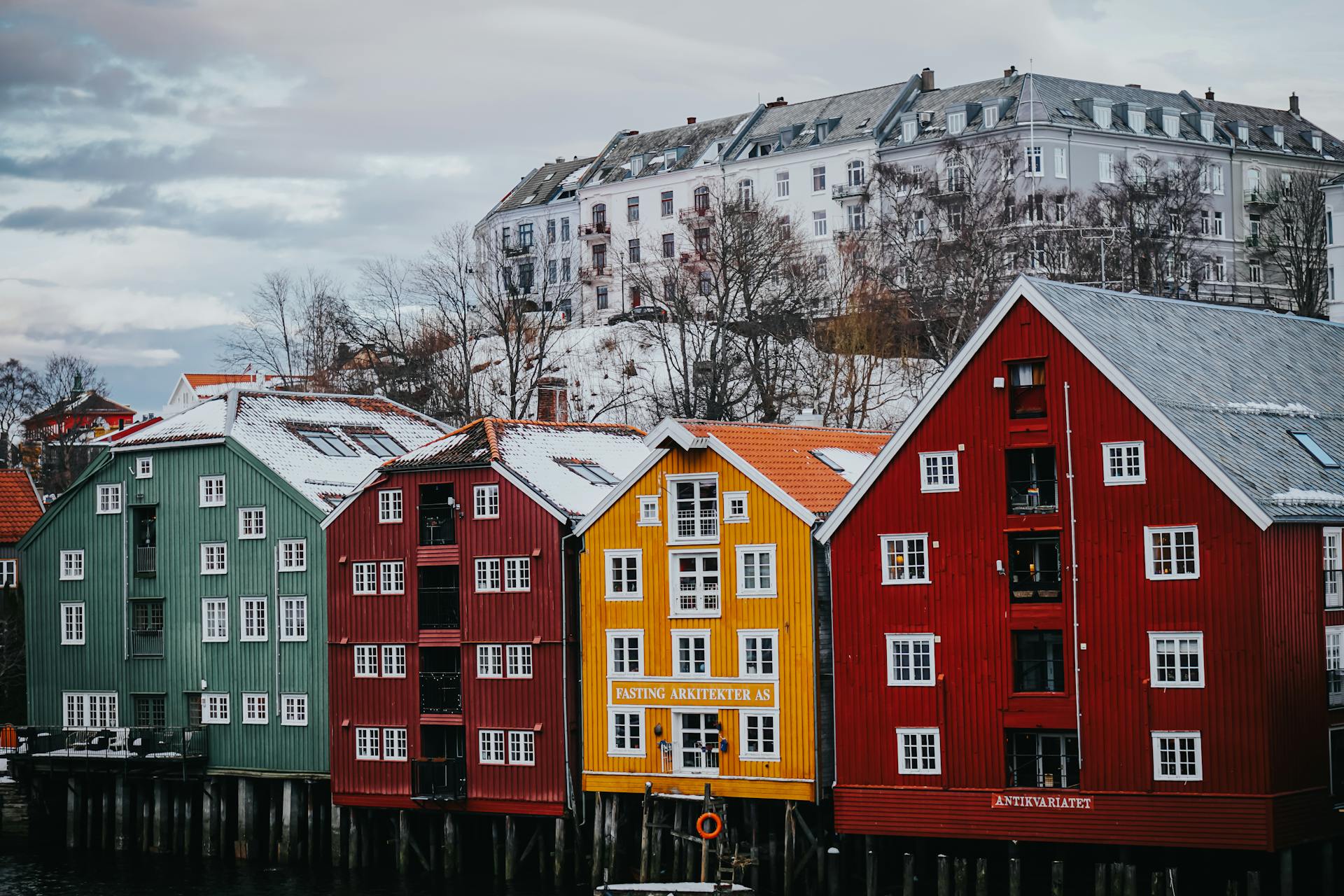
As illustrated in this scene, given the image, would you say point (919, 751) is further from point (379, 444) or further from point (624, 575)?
point (379, 444)

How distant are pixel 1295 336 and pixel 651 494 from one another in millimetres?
17233

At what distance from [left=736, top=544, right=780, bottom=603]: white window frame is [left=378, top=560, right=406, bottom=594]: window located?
11.2m

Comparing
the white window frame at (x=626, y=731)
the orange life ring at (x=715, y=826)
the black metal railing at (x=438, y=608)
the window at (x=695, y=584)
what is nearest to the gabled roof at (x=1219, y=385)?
the window at (x=695, y=584)

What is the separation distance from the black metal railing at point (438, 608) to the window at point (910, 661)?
14.9 meters

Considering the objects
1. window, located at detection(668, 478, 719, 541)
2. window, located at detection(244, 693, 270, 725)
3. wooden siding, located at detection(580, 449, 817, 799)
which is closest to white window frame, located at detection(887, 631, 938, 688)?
wooden siding, located at detection(580, 449, 817, 799)

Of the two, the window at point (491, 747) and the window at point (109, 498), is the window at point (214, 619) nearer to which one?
the window at point (109, 498)

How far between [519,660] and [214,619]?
499 inches

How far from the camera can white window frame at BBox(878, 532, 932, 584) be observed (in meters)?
51.0

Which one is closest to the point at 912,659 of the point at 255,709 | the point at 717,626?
the point at 717,626

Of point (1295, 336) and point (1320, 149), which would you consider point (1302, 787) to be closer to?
point (1295, 336)

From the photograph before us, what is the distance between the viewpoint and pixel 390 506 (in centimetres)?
6216

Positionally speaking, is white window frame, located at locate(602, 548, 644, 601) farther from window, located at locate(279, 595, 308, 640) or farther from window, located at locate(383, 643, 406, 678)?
window, located at locate(279, 595, 308, 640)

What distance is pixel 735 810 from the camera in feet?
181

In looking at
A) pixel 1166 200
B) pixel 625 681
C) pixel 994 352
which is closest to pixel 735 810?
pixel 625 681
